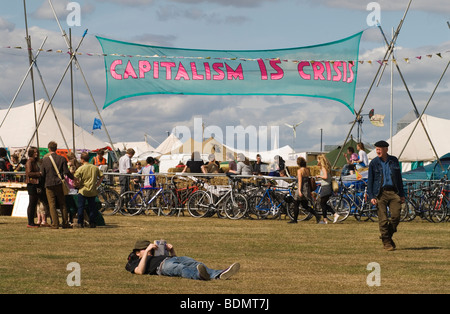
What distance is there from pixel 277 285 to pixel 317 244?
6.19 metres

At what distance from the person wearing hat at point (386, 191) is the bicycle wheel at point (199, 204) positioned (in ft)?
30.9

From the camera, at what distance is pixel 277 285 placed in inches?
428

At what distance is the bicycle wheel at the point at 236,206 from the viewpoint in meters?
24.5

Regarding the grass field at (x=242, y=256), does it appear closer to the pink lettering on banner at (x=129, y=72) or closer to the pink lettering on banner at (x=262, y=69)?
the pink lettering on banner at (x=129, y=72)

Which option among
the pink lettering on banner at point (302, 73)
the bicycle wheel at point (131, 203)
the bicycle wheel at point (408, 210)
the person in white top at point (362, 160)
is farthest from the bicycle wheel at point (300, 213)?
the bicycle wheel at point (131, 203)

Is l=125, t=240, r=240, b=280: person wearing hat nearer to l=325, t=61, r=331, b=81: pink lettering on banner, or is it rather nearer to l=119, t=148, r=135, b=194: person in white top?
l=119, t=148, r=135, b=194: person in white top

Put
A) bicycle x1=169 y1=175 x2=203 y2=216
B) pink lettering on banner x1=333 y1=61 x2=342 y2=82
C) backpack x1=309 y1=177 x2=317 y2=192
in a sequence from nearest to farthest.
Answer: backpack x1=309 y1=177 x2=317 y2=192 → bicycle x1=169 y1=175 x2=203 y2=216 → pink lettering on banner x1=333 y1=61 x2=342 y2=82

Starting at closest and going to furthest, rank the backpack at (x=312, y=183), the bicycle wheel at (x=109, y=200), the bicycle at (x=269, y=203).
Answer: the backpack at (x=312, y=183) → the bicycle at (x=269, y=203) → the bicycle wheel at (x=109, y=200)

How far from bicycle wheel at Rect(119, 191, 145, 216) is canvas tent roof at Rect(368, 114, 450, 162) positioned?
21.5 metres

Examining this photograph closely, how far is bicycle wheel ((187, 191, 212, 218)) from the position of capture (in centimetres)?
2494

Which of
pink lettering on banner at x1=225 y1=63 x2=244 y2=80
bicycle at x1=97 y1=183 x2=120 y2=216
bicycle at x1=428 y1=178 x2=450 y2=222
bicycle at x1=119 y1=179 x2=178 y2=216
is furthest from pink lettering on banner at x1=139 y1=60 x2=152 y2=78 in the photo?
bicycle at x1=428 y1=178 x2=450 y2=222
